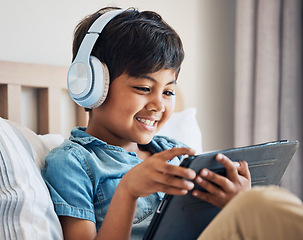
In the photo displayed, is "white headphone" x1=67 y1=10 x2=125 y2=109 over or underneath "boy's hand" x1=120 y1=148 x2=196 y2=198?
over

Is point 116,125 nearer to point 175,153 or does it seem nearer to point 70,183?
point 70,183

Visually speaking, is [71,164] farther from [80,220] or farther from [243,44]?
[243,44]

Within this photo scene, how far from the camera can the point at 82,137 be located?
0.98 meters

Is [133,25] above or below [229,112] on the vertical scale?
above

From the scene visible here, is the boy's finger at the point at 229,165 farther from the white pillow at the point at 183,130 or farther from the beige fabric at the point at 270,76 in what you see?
the beige fabric at the point at 270,76

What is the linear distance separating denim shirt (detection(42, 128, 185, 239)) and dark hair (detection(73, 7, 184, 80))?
0.56 ft

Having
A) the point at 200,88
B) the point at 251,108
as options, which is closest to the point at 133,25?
the point at 200,88

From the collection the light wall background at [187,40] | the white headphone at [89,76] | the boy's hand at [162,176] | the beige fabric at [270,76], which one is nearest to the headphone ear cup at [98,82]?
the white headphone at [89,76]

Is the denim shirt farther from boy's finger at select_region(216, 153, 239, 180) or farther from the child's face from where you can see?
boy's finger at select_region(216, 153, 239, 180)

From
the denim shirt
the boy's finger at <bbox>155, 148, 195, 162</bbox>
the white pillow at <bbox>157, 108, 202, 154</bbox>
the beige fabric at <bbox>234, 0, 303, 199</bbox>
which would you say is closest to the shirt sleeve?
the denim shirt

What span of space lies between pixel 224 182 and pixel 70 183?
1.04 ft

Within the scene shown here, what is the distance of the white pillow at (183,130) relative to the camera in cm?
140

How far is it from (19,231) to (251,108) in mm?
1432

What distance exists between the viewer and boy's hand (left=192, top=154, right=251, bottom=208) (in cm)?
69
